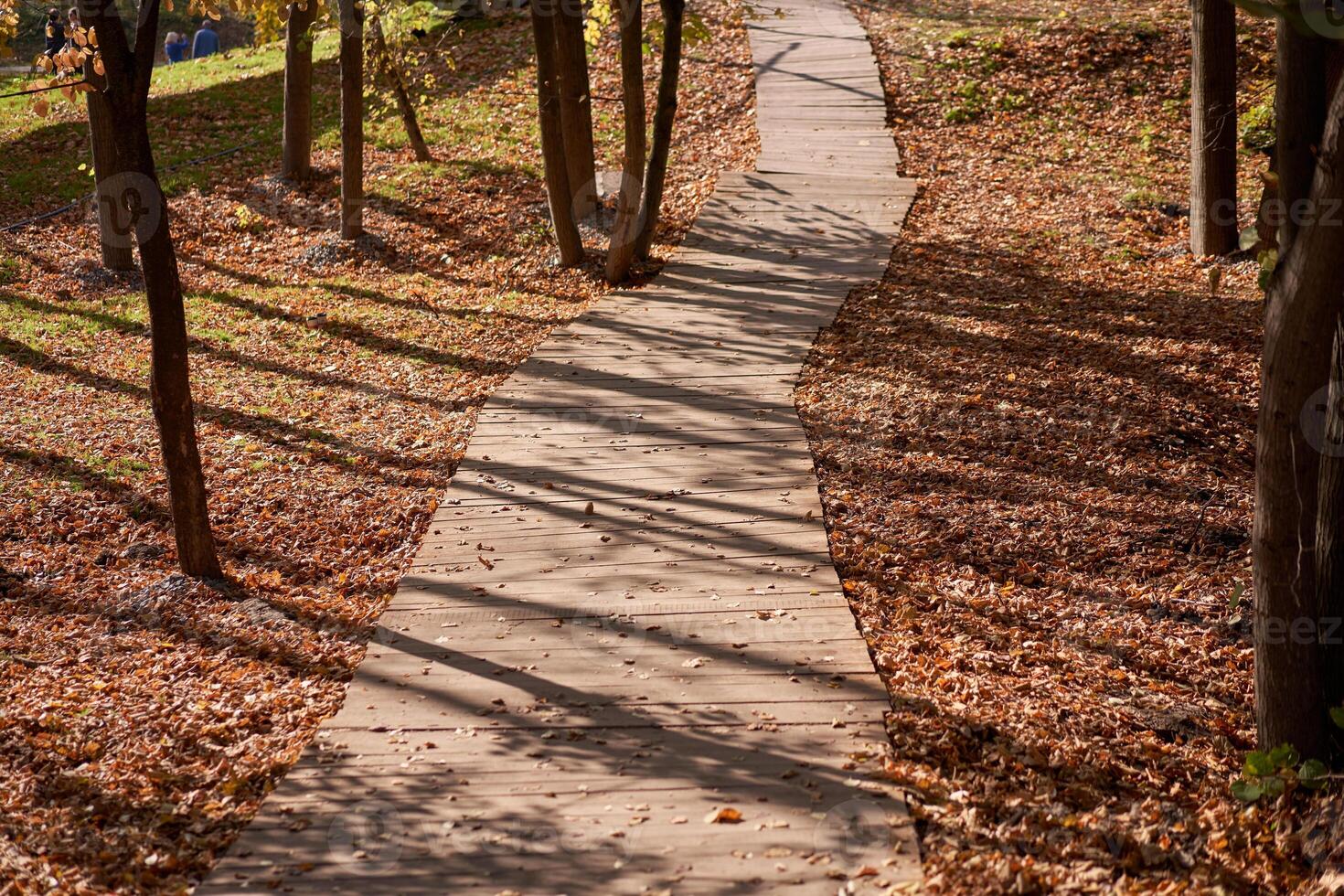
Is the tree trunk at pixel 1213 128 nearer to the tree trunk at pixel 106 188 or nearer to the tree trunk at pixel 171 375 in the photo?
the tree trunk at pixel 171 375

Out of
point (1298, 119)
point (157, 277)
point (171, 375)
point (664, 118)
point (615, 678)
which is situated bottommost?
point (615, 678)

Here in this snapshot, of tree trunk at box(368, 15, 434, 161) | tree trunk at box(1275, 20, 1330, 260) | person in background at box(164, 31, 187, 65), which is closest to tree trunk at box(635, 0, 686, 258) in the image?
tree trunk at box(368, 15, 434, 161)

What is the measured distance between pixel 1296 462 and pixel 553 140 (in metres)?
8.22

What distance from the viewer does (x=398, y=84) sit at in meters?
13.1

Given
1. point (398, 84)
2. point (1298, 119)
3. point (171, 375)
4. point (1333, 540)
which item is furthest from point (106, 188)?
point (1333, 540)

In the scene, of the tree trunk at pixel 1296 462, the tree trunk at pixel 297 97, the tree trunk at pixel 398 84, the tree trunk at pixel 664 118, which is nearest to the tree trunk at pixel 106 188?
the tree trunk at pixel 297 97

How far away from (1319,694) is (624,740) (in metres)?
2.56

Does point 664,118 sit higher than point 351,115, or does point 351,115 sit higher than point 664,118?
point 351,115

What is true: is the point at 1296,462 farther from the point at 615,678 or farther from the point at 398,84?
the point at 398,84

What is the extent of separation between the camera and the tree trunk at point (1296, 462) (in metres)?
3.52

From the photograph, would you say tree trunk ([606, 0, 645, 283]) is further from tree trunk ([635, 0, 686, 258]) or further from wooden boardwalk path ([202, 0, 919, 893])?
wooden boardwalk path ([202, 0, 919, 893])

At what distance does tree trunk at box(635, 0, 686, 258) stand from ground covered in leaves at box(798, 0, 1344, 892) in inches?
88.4

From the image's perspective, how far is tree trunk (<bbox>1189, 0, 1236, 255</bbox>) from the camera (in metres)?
9.92

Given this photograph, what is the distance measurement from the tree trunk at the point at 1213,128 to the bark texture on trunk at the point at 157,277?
342 inches
